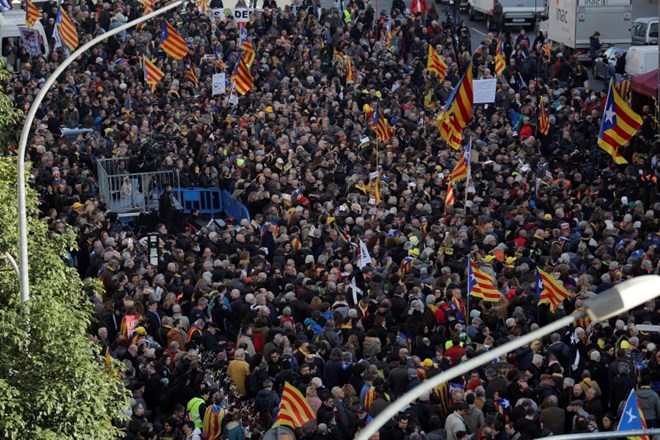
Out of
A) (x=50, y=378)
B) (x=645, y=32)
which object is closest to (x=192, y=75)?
(x=645, y=32)

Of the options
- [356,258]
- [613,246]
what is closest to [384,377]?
[356,258]

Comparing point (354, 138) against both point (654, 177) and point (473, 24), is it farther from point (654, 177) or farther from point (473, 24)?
point (473, 24)

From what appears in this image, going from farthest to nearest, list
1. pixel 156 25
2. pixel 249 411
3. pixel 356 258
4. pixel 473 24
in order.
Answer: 1. pixel 473 24
2. pixel 156 25
3. pixel 356 258
4. pixel 249 411

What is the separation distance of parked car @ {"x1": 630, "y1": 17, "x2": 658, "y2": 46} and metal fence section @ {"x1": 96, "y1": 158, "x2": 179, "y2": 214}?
1765 cm

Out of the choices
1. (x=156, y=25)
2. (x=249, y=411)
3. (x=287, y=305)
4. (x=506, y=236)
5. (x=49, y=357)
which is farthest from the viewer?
(x=156, y=25)

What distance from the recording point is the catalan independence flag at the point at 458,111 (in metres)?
27.0

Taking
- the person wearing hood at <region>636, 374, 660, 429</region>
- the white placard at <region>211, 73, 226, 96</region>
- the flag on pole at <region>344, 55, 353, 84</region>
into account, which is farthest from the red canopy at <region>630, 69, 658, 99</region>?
the person wearing hood at <region>636, 374, 660, 429</region>

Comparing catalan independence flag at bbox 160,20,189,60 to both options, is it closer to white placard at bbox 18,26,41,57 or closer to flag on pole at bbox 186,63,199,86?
flag on pole at bbox 186,63,199,86

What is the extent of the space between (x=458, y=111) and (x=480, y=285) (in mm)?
7326

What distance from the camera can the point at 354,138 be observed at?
31.0 meters

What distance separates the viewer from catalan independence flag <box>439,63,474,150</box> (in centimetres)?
2702

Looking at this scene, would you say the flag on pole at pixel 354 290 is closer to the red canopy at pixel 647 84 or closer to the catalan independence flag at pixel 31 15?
the red canopy at pixel 647 84

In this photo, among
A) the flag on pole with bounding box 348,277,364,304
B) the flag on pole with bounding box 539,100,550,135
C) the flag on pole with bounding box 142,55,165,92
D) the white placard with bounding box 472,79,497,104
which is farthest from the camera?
the flag on pole with bounding box 142,55,165,92

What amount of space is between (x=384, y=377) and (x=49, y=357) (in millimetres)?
5942
